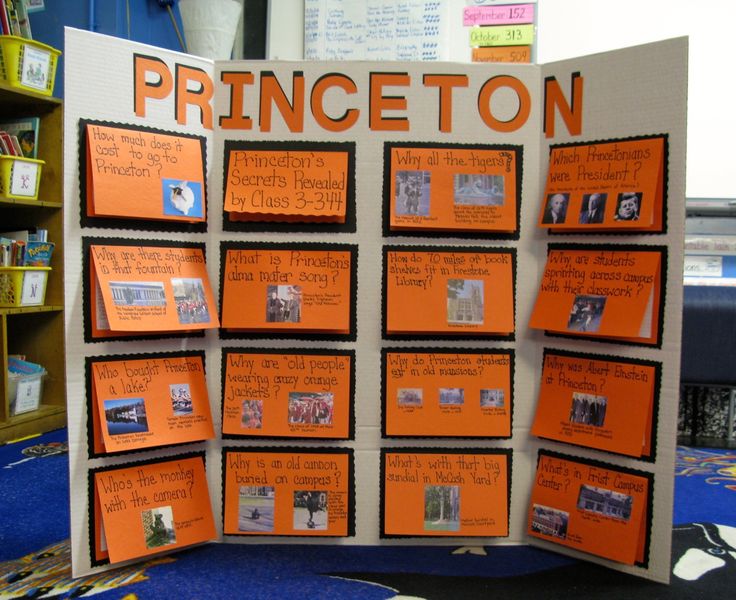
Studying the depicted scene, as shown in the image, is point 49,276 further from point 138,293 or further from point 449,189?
point 449,189

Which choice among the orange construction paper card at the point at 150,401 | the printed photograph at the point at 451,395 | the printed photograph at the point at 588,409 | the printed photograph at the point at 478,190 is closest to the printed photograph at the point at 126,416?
the orange construction paper card at the point at 150,401

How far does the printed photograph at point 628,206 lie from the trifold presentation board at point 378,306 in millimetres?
27

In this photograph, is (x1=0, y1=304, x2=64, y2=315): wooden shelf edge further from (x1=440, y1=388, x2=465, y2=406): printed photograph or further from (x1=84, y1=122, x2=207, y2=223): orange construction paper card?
(x1=440, y1=388, x2=465, y2=406): printed photograph

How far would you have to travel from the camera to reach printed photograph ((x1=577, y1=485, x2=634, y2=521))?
3.86ft

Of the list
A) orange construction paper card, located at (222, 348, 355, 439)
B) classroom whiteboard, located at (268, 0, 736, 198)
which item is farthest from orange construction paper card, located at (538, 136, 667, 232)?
classroom whiteboard, located at (268, 0, 736, 198)

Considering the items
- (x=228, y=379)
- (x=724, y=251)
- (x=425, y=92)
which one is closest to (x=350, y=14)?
(x=425, y=92)

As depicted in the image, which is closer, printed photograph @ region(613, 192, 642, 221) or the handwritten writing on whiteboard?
printed photograph @ region(613, 192, 642, 221)

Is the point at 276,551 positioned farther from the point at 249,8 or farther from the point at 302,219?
the point at 249,8

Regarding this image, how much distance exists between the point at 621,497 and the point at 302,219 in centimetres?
88

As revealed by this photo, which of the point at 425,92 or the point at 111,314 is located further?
the point at 425,92

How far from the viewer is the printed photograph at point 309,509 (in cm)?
126

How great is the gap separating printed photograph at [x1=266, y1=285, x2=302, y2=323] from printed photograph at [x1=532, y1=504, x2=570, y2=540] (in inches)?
26.9

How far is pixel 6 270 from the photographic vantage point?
2.29m

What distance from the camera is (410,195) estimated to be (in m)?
1.24
